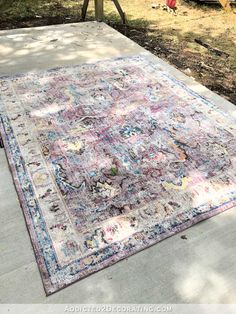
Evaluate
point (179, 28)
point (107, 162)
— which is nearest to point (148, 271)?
point (107, 162)

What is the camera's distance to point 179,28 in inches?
252

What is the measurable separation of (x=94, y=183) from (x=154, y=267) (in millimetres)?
892

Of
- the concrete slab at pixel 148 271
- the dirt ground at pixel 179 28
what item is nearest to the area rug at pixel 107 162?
the concrete slab at pixel 148 271

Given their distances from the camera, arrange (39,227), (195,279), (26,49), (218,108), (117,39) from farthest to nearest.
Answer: (117,39) → (26,49) → (218,108) → (39,227) → (195,279)

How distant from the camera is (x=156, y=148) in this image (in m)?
3.08

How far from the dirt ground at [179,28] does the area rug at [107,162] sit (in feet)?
2.89

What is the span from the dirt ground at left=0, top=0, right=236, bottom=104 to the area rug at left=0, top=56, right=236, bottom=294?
2.89ft

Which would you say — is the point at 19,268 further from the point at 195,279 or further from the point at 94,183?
the point at 195,279

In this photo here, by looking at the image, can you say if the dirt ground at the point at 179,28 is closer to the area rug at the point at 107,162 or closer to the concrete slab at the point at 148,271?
the area rug at the point at 107,162

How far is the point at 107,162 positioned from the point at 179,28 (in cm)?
455

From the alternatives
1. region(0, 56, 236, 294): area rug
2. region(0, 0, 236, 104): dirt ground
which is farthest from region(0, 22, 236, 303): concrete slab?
region(0, 0, 236, 104): dirt ground

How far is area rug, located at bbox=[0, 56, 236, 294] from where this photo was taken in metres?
2.25

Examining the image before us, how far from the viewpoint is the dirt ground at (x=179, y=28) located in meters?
4.81

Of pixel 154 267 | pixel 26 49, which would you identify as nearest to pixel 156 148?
pixel 154 267
